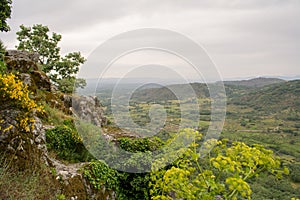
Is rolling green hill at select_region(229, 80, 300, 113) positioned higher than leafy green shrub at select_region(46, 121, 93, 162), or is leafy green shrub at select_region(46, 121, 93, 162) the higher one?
leafy green shrub at select_region(46, 121, 93, 162)

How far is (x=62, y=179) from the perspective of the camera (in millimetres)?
5230

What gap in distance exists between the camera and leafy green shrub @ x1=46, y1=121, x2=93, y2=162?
22.7 feet

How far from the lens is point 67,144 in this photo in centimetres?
736

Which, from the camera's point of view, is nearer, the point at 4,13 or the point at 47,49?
the point at 4,13

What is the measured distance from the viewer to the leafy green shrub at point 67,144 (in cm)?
691

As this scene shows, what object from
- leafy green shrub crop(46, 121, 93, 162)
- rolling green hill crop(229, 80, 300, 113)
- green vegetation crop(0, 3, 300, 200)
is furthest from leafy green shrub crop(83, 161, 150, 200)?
rolling green hill crop(229, 80, 300, 113)

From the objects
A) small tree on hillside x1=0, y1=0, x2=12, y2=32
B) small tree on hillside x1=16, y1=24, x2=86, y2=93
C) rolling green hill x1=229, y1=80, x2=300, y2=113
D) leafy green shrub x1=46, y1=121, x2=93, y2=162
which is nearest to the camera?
leafy green shrub x1=46, y1=121, x2=93, y2=162

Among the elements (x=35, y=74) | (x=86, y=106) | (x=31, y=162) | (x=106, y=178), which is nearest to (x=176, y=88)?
(x=106, y=178)

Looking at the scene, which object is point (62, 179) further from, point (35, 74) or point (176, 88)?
point (35, 74)

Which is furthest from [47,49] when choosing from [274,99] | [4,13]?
[274,99]

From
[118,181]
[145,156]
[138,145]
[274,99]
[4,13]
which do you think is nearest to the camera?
[118,181]

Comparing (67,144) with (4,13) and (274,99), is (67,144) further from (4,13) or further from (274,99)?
(274,99)

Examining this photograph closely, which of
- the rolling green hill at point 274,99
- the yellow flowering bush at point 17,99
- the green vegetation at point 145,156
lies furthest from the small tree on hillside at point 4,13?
the rolling green hill at point 274,99

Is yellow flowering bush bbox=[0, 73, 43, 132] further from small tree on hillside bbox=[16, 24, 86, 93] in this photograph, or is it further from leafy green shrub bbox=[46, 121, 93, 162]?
small tree on hillside bbox=[16, 24, 86, 93]
